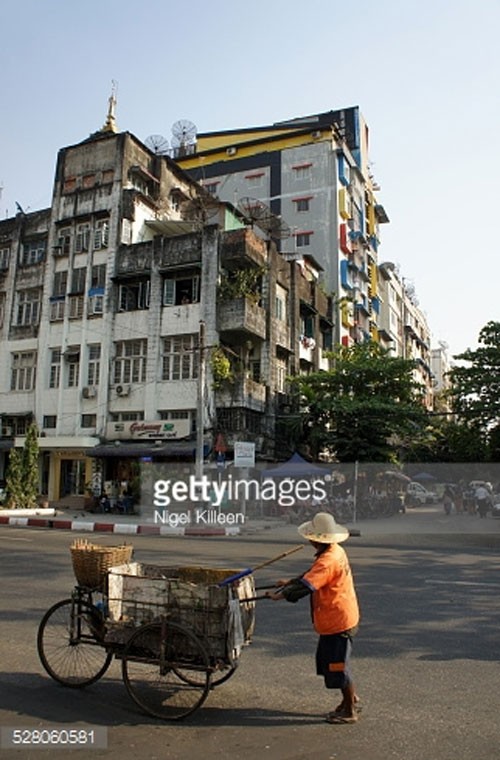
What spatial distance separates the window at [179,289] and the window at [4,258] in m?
10.8

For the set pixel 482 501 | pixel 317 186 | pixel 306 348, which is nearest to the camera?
pixel 482 501

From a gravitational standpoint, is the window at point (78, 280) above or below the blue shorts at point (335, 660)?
above

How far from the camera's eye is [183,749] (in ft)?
12.7

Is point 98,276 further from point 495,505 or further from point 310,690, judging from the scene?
point 310,690

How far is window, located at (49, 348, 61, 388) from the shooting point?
32875 millimetres

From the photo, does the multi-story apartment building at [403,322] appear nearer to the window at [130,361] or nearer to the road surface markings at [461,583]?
the window at [130,361]

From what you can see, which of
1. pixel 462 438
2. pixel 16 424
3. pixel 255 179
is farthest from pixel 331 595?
pixel 255 179

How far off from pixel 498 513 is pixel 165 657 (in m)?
26.4

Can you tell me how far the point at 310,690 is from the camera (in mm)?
4977

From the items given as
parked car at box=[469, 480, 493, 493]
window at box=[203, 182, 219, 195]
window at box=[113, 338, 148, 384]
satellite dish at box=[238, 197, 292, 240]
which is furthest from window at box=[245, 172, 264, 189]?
parked car at box=[469, 480, 493, 493]

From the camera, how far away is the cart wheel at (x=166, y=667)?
14.5 feet

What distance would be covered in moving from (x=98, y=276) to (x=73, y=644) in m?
29.1

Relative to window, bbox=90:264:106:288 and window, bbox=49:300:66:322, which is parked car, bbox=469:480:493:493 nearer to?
window, bbox=90:264:106:288

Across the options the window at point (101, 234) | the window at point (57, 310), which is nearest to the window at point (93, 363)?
the window at point (57, 310)
